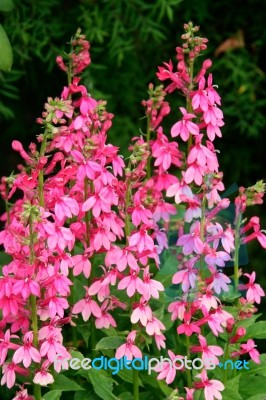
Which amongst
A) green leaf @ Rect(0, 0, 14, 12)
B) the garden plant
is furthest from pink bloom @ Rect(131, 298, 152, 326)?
green leaf @ Rect(0, 0, 14, 12)

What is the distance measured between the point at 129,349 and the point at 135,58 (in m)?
1.80

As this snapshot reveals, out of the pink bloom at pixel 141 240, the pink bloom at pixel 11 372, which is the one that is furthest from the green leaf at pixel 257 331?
the pink bloom at pixel 11 372

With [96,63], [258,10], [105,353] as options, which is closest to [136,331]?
[105,353]

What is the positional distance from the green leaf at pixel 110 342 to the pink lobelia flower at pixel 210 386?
181 millimetres

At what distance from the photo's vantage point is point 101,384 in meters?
1.99

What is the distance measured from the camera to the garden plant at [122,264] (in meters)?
1.83

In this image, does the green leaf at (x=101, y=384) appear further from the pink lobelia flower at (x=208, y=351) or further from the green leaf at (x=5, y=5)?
the green leaf at (x=5, y=5)

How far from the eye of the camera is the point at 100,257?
7.56 ft

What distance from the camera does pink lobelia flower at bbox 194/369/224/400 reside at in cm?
192

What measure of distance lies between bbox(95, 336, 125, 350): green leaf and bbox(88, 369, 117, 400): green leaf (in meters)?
0.06

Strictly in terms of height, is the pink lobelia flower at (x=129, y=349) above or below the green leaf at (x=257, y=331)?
below

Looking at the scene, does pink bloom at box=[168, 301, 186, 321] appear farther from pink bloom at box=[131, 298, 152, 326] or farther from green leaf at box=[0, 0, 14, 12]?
green leaf at box=[0, 0, 14, 12]

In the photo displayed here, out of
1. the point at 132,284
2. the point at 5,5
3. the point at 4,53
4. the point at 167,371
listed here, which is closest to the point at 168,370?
the point at 167,371

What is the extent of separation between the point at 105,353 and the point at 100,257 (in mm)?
299
